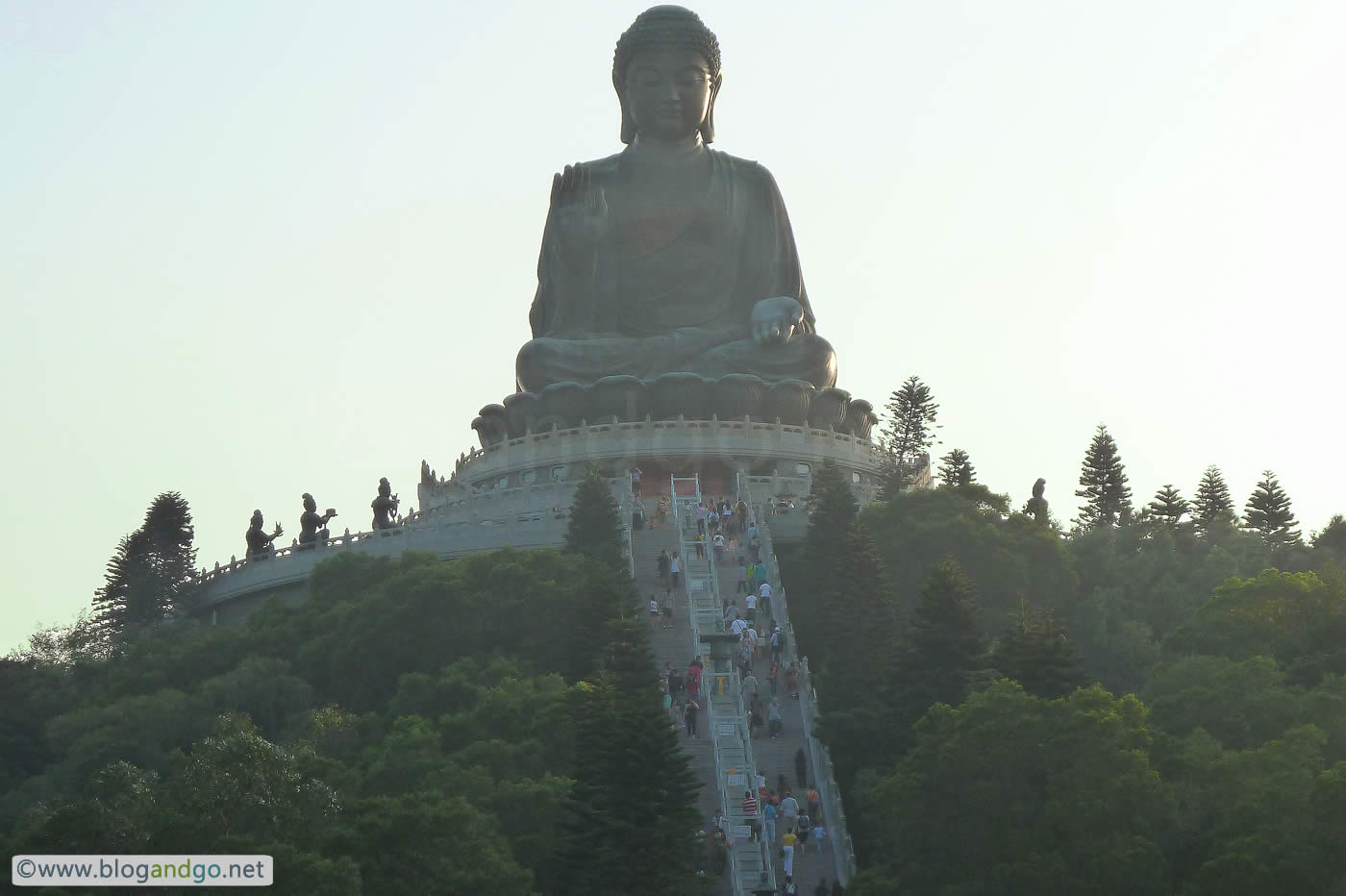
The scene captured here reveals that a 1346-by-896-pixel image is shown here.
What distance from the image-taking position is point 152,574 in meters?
40.6

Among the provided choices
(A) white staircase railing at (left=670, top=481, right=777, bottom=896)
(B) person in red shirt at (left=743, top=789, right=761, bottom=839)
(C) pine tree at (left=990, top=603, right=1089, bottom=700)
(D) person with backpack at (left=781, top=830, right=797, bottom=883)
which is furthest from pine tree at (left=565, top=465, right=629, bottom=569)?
(D) person with backpack at (left=781, top=830, right=797, bottom=883)

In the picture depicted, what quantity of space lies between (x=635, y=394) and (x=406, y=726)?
18.5 meters

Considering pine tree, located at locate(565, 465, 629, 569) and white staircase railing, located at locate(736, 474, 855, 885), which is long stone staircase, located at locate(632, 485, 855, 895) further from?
pine tree, located at locate(565, 465, 629, 569)

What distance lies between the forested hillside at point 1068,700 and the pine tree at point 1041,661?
31 mm

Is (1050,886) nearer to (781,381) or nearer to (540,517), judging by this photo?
(540,517)

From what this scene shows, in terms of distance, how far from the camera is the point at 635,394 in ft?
149

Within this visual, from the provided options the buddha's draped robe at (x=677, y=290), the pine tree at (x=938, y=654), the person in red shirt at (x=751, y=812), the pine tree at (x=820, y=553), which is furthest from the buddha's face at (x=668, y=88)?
the person in red shirt at (x=751, y=812)

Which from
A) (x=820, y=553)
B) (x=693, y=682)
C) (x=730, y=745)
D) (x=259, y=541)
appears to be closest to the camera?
(x=730, y=745)

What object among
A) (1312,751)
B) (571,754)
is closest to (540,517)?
(571,754)

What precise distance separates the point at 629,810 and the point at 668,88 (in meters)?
26.6

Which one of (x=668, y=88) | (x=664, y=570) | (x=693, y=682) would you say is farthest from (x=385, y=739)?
(x=668, y=88)

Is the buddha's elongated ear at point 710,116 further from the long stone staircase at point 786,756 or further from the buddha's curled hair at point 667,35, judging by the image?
the long stone staircase at point 786,756

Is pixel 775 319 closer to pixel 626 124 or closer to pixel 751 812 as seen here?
pixel 626 124

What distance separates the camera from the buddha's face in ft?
159
